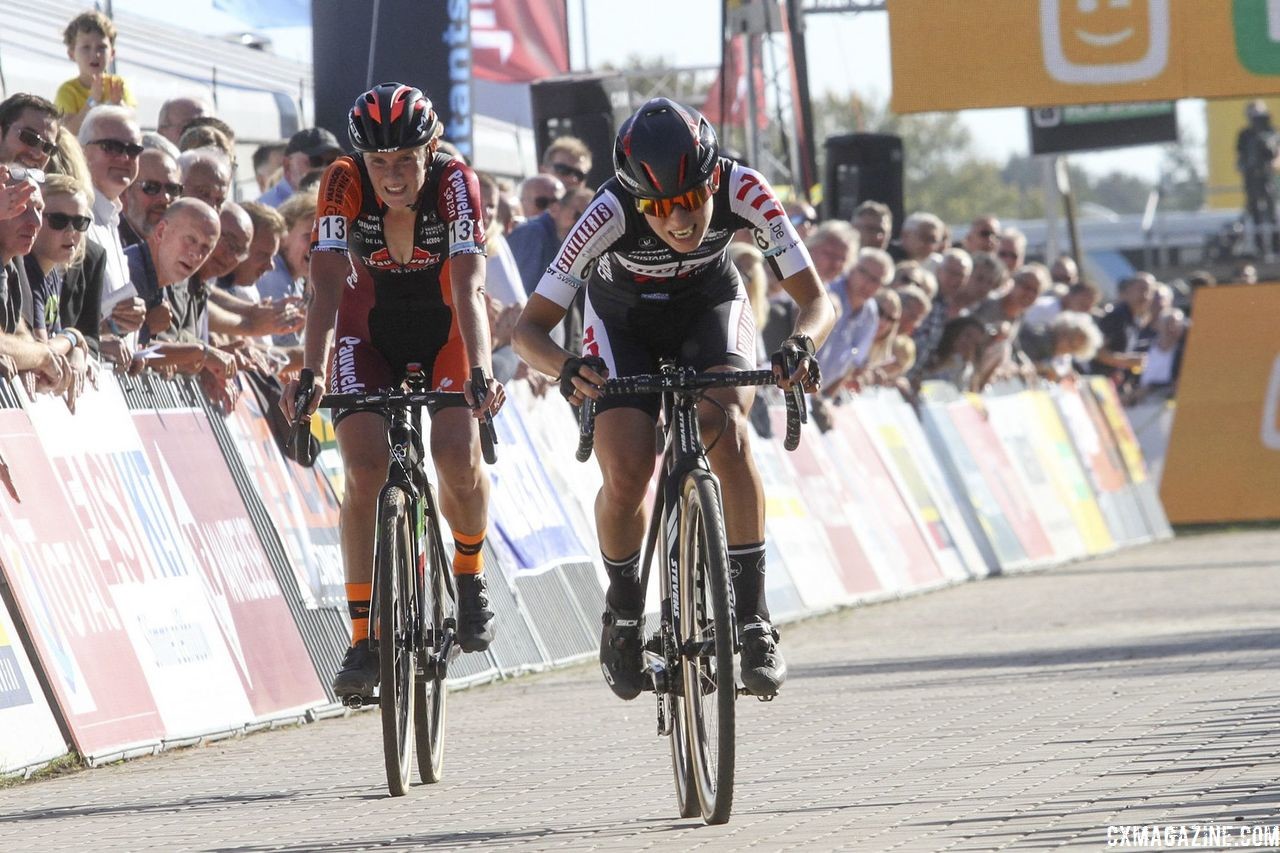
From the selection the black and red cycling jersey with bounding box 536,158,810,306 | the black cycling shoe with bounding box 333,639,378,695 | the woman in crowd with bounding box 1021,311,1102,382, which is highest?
the black and red cycling jersey with bounding box 536,158,810,306

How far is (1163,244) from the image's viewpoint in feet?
147

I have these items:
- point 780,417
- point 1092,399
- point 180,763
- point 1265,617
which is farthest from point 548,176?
point 1092,399

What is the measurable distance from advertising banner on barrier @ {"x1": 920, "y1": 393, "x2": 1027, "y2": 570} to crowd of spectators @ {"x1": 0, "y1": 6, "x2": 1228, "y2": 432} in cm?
115

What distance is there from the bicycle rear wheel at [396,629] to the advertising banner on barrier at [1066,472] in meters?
14.3

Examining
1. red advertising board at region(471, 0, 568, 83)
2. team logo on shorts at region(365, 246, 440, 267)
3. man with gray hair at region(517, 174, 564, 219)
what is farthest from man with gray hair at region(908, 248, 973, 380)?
team logo on shorts at region(365, 246, 440, 267)

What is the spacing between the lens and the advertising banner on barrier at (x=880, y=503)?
54.0 ft

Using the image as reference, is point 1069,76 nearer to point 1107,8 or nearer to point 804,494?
point 1107,8

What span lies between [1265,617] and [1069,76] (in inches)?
236

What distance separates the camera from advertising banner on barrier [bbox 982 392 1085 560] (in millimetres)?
20312

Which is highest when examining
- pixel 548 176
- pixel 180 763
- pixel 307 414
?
pixel 548 176

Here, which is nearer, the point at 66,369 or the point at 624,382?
the point at 624,382

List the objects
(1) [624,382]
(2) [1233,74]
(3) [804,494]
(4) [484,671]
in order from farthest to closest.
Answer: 1. (2) [1233,74]
2. (3) [804,494]
3. (4) [484,671]
4. (1) [624,382]

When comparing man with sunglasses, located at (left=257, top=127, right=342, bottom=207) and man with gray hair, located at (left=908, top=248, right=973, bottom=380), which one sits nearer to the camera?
man with sunglasses, located at (left=257, top=127, right=342, bottom=207)

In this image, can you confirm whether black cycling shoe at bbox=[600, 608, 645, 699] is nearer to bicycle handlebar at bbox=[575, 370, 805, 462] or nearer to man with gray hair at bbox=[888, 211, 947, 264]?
bicycle handlebar at bbox=[575, 370, 805, 462]
